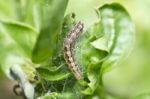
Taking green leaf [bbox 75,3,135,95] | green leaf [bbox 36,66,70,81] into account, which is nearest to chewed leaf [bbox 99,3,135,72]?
green leaf [bbox 75,3,135,95]

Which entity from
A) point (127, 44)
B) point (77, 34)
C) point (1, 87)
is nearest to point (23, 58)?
point (77, 34)

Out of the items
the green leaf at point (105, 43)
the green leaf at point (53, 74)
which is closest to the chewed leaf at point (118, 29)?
the green leaf at point (105, 43)

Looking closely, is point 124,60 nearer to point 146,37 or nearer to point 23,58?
point 146,37

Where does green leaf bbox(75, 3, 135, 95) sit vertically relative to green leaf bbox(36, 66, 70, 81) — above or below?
above

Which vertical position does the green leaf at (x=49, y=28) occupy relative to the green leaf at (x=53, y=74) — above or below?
above

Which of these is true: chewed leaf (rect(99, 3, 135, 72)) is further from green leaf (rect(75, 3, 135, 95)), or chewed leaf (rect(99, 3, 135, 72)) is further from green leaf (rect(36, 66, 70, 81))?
green leaf (rect(36, 66, 70, 81))

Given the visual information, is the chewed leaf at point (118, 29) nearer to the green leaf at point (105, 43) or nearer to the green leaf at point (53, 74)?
the green leaf at point (105, 43)
